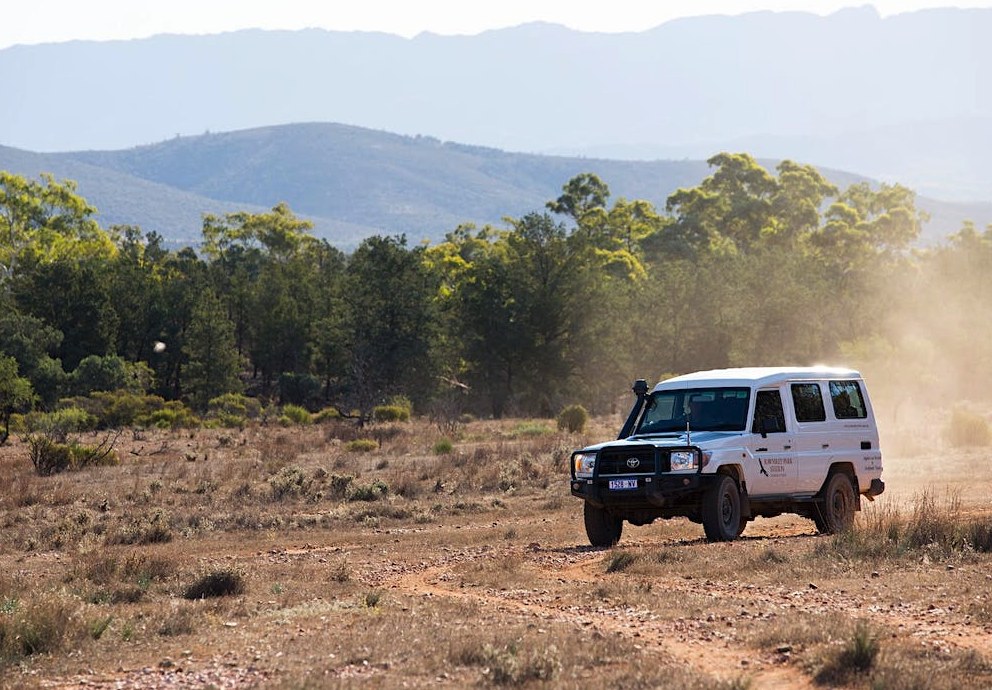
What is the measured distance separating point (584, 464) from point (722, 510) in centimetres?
178

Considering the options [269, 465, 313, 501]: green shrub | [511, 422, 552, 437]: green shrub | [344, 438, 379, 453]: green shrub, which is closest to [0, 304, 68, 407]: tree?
[511, 422, 552, 437]: green shrub

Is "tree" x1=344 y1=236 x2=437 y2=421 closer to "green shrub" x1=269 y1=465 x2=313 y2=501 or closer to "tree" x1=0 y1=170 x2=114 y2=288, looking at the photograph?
"tree" x1=0 y1=170 x2=114 y2=288

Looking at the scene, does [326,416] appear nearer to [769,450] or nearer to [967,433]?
[967,433]

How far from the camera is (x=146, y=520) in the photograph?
22422 millimetres

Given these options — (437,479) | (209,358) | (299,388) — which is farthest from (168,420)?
(437,479)

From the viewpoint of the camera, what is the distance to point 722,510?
16953 mm

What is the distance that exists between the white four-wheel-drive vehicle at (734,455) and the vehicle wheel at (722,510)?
0.01m

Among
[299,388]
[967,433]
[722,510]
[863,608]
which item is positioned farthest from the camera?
[299,388]

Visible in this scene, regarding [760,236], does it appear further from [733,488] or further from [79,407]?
[733,488]

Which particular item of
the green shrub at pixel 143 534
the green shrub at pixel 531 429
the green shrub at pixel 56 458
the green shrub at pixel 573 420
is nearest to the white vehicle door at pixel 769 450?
the green shrub at pixel 143 534

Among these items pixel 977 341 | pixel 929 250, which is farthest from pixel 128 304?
pixel 929 250

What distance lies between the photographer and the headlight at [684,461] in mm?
16625

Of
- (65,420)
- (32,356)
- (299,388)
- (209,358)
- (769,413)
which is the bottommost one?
(65,420)

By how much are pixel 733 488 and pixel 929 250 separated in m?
135
